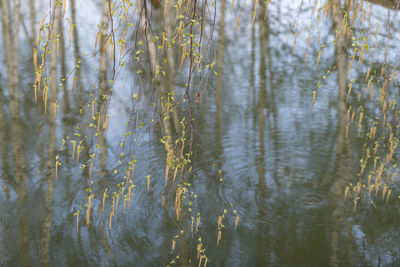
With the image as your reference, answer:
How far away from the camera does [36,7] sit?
806cm

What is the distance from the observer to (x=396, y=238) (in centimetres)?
335

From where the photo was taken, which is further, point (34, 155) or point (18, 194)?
point (34, 155)

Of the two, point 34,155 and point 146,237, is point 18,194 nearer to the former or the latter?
point 34,155

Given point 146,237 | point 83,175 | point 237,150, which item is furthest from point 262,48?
point 146,237

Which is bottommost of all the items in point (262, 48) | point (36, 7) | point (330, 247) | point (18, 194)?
point (330, 247)

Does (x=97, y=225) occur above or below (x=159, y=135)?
below

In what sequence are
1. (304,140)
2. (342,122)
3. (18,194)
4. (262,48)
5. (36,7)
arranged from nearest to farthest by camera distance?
(18,194) < (304,140) < (342,122) < (262,48) < (36,7)

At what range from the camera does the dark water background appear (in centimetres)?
324

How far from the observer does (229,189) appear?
12.7 ft

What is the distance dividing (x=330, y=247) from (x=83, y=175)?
200 centimetres

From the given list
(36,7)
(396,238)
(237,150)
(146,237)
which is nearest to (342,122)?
(237,150)

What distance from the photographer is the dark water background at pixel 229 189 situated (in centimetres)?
324

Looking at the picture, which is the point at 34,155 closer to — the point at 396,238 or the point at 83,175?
the point at 83,175

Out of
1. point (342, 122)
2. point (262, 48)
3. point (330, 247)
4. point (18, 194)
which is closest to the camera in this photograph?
point (330, 247)
